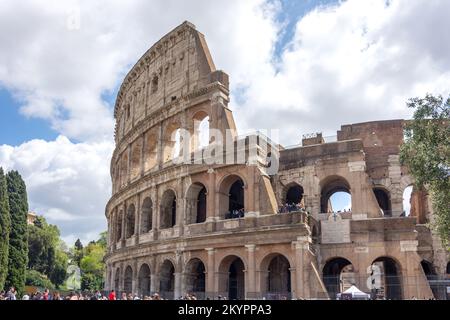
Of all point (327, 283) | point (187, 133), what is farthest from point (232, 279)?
point (187, 133)

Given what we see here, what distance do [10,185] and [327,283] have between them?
1089 inches

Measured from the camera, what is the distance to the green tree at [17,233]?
3544 cm

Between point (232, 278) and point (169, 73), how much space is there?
13.1m

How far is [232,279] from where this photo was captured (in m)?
25.0

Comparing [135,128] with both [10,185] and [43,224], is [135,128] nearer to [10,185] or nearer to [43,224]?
[10,185]

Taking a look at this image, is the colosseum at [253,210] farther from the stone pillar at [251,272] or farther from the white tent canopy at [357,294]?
the white tent canopy at [357,294]

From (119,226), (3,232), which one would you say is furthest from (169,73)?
(3,232)

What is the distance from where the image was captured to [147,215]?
29.3m

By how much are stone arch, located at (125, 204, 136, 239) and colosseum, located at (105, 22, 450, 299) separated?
155 millimetres

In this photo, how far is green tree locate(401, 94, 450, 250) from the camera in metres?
16.4

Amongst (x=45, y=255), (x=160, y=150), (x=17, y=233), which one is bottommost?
(x=45, y=255)

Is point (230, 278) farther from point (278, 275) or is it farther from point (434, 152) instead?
point (434, 152)

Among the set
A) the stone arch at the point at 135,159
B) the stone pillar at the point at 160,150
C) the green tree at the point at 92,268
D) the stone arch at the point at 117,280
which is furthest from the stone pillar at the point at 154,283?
the green tree at the point at 92,268

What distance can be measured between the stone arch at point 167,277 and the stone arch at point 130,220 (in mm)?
5338
